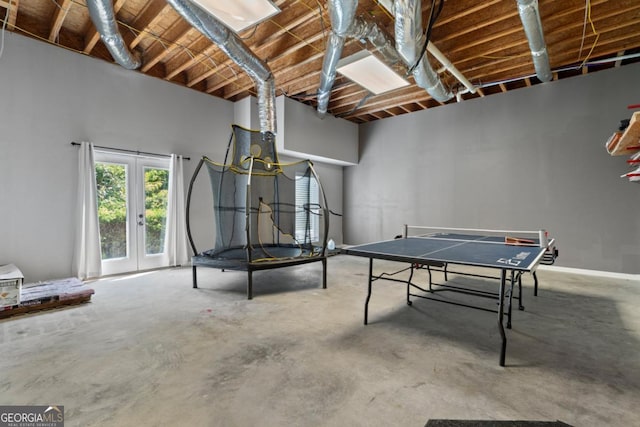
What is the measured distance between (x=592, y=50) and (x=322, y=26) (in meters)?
4.00

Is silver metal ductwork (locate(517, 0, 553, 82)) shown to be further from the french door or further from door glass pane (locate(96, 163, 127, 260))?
door glass pane (locate(96, 163, 127, 260))

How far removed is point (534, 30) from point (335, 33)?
2226 millimetres

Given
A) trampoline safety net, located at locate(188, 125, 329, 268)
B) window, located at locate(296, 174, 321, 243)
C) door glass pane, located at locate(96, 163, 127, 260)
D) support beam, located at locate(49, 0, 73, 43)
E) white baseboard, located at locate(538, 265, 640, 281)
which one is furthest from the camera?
window, located at locate(296, 174, 321, 243)

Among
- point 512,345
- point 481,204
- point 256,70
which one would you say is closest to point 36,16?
point 256,70

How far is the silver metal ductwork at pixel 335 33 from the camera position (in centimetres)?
269

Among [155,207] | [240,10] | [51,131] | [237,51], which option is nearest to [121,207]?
[155,207]

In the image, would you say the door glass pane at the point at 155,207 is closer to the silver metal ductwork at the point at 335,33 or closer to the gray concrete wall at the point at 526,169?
the silver metal ductwork at the point at 335,33

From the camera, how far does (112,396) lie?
1.64 meters

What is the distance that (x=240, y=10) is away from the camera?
2.84 metres

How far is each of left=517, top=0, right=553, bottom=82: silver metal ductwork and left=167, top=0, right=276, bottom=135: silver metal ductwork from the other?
3.16 metres

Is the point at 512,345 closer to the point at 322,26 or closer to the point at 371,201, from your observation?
the point at 322,26

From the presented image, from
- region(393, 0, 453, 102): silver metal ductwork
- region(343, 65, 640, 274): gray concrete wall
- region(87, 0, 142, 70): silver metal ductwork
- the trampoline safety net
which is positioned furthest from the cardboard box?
region(343, 65, 640, 274): gray concrete wall

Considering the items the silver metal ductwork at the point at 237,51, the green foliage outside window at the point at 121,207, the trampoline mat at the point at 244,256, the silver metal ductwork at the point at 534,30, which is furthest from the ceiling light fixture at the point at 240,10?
the green foliage outside window at the point at 121,207

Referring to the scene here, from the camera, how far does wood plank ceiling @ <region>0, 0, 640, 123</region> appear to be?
10.9ft
